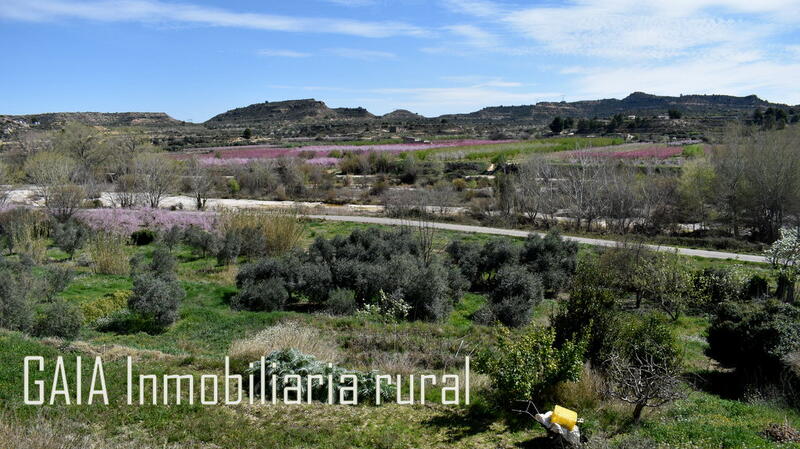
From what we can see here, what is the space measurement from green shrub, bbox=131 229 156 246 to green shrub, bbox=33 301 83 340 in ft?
44.6

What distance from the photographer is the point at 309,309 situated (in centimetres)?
1588

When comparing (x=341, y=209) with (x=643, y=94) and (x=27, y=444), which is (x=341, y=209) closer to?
(x=27, y=444)

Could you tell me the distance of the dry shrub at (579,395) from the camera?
25.5 ft

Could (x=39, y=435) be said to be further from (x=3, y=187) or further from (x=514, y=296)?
(x=3, y=187)

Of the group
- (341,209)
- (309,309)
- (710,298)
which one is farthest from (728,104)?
(309,309)

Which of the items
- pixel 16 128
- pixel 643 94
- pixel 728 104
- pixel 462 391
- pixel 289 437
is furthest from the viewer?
pixel 643 94

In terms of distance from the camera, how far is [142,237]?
24281mm

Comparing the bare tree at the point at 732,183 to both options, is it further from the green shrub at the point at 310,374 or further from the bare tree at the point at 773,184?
the green shrub at the point at 310,374

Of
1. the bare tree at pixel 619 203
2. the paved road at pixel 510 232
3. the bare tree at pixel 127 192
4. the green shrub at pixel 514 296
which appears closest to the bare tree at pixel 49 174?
the bare tree at pixel 127 192

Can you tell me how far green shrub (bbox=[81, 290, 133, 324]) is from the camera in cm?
1319

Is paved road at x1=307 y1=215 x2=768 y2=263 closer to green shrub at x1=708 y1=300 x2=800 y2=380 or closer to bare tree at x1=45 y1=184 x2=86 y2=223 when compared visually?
green shrub at x1=708 y1=300 x2=800 y2=380

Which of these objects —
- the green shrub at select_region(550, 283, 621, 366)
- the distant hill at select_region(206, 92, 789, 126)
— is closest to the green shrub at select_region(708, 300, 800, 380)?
the green shrub at select_region(550, 283, 621, 366)

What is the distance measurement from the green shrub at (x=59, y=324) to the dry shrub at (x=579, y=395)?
9527 millimetres

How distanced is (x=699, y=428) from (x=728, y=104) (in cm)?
13894
